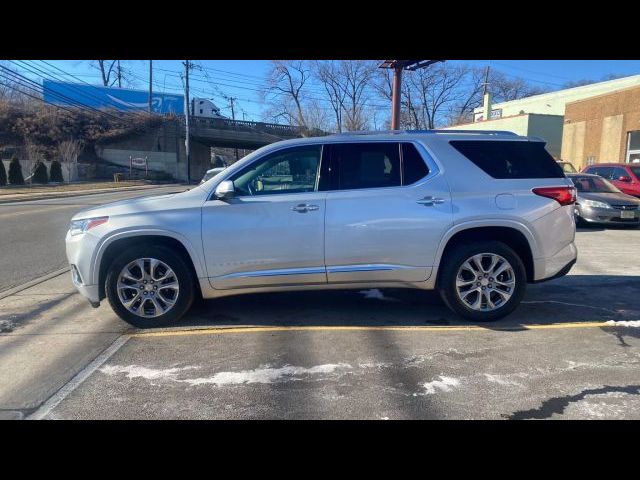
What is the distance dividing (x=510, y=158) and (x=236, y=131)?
189ft

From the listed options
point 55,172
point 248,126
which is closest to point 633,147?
point 55,172

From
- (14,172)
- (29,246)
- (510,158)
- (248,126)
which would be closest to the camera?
(510,158)

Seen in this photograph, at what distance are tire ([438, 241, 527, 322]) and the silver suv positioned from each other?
0.03ft

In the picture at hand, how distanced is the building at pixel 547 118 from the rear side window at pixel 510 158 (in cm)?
2566

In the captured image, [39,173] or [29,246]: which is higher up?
[39,173]

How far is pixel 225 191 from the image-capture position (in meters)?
4.39

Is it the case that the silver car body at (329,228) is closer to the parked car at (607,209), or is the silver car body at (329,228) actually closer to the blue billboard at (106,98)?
the parked car at (607,209)

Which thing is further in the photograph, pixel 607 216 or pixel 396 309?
pixel 607 216

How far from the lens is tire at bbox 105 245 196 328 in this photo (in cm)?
445

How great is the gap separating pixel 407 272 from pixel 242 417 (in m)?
2.24

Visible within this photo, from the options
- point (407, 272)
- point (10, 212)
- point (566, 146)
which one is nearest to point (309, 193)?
point (407, 272)

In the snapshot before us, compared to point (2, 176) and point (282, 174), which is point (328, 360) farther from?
point (2, 176)

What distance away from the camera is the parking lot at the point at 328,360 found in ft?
10.1
